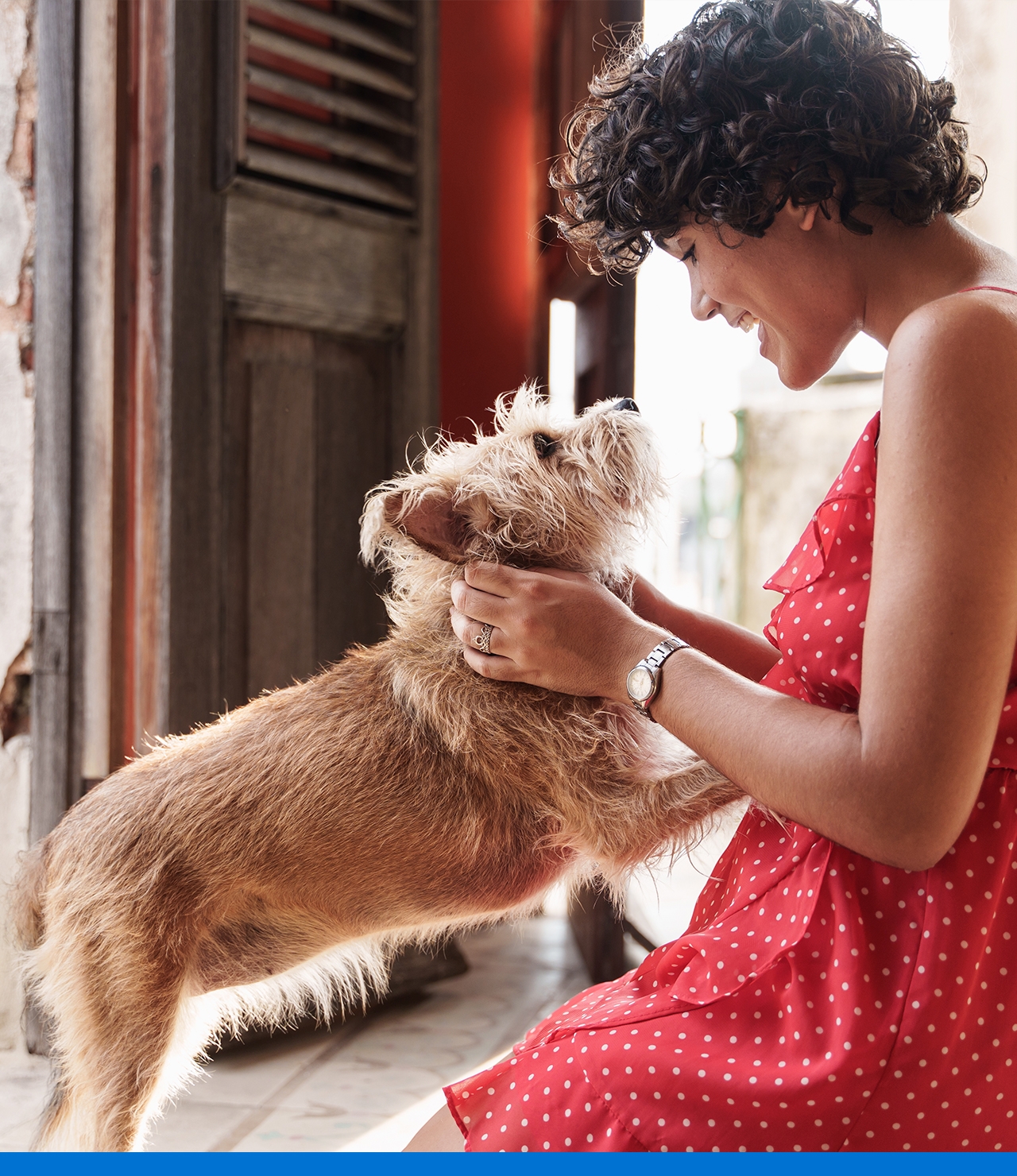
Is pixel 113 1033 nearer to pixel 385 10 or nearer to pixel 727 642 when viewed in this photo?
pixel 727 642

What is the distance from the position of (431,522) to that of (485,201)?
2706 mm

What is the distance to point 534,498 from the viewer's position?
1.66m

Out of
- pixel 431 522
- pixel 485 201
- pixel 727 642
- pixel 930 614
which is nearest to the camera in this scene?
pixel 930 614

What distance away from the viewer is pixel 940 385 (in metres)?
0.87

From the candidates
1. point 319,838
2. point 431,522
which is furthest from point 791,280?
point 319,838

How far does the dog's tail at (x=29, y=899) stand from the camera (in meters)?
1.58

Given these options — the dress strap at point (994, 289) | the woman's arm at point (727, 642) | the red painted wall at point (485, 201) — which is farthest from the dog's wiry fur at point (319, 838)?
the red painted wall at point (485, 201)

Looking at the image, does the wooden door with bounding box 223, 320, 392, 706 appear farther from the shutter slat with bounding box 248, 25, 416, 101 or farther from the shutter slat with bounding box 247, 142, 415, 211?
the shutter slat with bounding box 248, 25, 416, 101

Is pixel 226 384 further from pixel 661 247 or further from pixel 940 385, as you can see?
pixel 940 385

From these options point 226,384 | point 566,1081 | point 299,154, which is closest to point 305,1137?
point 566,1081

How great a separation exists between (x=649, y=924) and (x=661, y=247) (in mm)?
3272

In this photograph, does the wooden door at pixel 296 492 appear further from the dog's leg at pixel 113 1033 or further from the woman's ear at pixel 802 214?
the woman's ear at pixel 802 214

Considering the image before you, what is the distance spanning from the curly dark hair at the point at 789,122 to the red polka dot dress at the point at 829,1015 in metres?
0.27

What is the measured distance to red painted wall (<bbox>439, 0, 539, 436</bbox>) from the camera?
376cm
